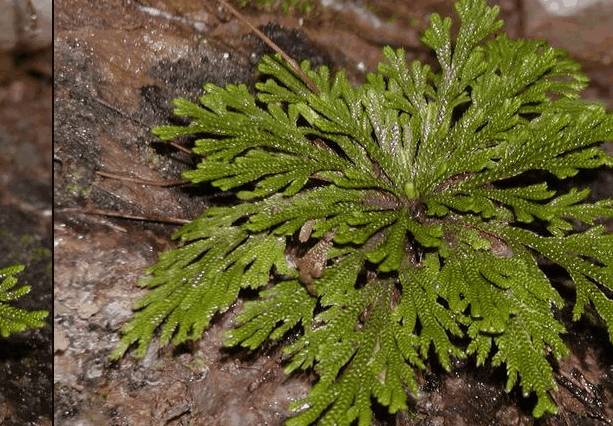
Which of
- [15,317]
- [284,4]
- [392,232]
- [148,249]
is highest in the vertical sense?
[284,4]

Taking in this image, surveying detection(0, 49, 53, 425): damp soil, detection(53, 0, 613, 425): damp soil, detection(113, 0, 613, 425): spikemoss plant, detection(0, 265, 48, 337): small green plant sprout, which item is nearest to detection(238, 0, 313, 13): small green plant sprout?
detection(53, 0, 613, 425): damp soil

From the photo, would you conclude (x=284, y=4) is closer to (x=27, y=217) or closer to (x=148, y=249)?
(x=148, y=249)

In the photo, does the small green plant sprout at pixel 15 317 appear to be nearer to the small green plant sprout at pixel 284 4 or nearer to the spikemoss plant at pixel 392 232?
the spikemoss plant at pixel 392 232

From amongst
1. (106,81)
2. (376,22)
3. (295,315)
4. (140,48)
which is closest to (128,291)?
(295,315)

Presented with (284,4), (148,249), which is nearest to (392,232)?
(148,249)

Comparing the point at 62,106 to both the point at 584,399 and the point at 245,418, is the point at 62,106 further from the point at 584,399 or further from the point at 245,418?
the point at 584,399

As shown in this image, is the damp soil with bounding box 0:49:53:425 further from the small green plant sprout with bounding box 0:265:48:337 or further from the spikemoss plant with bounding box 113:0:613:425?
the spikemoss plant with bounding box 113:0:613:425

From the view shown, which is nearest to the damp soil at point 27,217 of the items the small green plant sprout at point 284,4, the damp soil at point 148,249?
the damp soil at point 148,249

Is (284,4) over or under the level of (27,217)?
over
